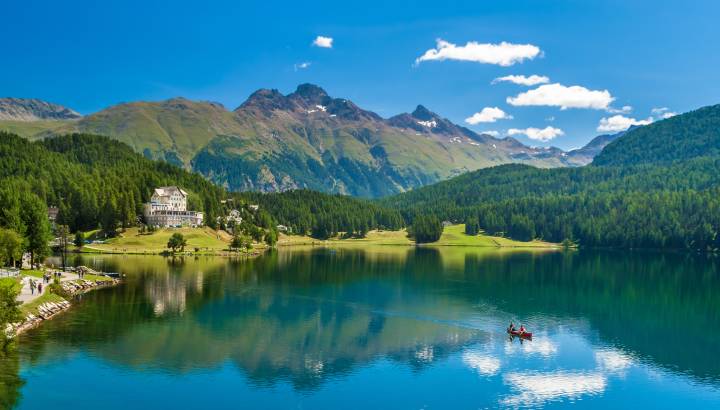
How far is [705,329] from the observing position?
87625 mm

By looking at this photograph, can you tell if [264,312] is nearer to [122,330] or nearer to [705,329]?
[122,330]

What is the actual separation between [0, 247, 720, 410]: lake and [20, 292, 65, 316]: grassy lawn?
3.12m

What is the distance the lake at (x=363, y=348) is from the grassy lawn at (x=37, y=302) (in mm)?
3116

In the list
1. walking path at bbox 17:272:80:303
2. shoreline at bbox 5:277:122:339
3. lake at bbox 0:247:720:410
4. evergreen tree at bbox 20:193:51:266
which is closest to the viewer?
lake at bbox 0:247:720:410

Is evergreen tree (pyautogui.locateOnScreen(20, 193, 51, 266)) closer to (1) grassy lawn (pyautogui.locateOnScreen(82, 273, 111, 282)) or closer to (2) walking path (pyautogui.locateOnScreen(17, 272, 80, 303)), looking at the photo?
(2) walking path (pyautogui.locateOnScreen(17, 272, 80, 303))

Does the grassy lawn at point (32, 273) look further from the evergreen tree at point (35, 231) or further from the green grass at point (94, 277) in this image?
the green grass at point (94, 277)

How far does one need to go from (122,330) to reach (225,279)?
53.0 m

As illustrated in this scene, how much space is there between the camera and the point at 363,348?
2781 inches

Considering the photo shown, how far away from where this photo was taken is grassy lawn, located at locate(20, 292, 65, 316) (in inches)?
2888

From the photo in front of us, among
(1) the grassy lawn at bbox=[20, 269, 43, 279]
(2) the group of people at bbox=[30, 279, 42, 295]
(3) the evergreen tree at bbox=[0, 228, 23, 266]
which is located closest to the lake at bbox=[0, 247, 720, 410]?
(2) the group of people at bbox=[30, 279, 42, 295]

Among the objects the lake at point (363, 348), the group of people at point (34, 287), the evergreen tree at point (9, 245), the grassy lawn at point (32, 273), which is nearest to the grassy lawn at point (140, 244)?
the lake at point (363, 348)

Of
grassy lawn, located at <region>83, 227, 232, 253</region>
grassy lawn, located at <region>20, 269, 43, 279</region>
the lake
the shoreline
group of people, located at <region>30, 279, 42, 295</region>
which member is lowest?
the lake

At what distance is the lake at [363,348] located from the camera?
53188mm

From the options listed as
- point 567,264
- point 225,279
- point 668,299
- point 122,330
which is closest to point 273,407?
point 122,330
